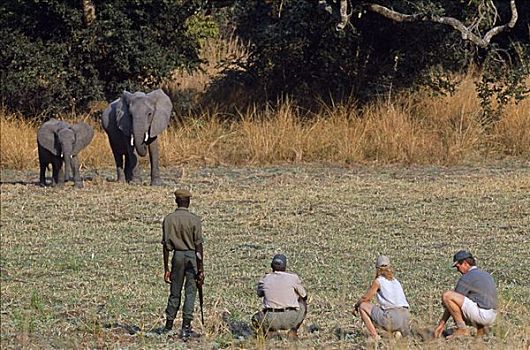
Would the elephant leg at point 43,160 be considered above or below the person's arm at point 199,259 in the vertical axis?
below

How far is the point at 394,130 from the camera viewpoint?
22.9 metres

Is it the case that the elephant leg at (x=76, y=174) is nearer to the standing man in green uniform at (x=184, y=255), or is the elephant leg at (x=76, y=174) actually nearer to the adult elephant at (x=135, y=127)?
the adult elephant at (x=135, y=127)

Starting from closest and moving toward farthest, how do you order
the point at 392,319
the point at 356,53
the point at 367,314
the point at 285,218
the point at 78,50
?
the point at 392,319 < the point at 367,314 < the point at 285,218 < the point at 78,50 < the point at 356,53

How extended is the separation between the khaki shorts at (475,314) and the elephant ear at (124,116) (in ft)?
35.3

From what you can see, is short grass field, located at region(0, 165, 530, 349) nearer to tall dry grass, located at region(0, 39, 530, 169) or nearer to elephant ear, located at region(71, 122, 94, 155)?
elephant ear, located at region(71, 122, 94, 155)

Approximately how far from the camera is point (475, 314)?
9219mm

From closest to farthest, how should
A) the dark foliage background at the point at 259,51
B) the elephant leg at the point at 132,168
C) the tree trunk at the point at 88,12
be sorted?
the elephant leg at the point at 132,168, the dark foliage background at the point at 259,51, the tree trunk at the point at 88,12

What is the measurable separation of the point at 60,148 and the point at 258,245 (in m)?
5.83

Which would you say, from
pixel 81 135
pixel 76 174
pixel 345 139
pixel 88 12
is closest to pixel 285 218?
pixel 76 174

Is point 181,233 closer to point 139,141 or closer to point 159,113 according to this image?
point 139,141

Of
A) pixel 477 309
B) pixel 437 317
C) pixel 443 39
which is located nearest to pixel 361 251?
pixel 437 317

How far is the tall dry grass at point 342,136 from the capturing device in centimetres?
2225

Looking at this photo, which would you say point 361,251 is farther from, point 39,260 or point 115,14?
point 115,14

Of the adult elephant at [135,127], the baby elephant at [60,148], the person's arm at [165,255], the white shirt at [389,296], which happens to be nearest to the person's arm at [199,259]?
the person's arm at [165,255]
